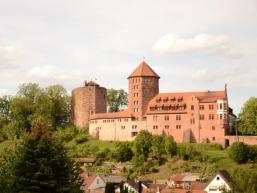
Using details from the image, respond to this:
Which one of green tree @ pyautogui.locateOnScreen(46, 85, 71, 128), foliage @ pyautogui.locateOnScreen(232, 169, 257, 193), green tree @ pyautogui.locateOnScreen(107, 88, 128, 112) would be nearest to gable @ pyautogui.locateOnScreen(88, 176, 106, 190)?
foliage @ pyautogui.locateOnScreen(232, 169, 257, 193)

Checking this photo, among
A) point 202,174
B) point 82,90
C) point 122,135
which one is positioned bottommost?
point 202,174

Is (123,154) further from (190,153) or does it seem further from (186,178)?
(186,178)

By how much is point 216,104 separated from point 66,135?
2714cm

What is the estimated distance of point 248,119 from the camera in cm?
9625

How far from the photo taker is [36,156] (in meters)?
37.5

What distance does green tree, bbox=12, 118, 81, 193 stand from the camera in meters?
36.9

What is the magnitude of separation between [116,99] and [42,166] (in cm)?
8739

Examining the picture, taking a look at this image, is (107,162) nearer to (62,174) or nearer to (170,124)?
(170,124)

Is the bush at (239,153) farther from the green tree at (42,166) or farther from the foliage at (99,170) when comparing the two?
the green tree at (42,166)

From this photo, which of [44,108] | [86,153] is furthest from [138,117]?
[44,108]

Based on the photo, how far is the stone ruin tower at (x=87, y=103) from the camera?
4473 inches

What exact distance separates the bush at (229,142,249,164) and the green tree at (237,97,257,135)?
342 inches

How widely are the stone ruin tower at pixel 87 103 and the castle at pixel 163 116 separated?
534 millimetres

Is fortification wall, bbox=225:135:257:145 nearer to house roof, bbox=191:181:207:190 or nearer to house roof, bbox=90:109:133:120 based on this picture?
house roof, bbox=90:109:133:120
